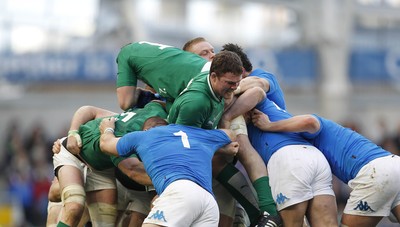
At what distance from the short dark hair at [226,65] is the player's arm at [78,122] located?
167 centimetres

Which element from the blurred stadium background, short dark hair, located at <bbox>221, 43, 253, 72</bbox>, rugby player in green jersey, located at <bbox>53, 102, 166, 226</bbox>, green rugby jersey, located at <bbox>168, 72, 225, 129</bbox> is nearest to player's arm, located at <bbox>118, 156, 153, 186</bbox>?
rugby player in green jersey, located at <bbox>53, 102, 166, 226</bbox>

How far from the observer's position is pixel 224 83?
7.95m

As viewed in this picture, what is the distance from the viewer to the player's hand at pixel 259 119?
28.8 feet

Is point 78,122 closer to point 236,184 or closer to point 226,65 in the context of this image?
point 236,184

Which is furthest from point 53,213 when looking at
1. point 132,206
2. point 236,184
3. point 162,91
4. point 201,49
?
point 201,49

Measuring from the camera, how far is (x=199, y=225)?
770 centimetres

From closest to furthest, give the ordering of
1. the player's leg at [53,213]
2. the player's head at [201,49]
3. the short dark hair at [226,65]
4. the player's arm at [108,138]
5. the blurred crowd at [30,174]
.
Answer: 1. the short dark hair at [226,65]
2. the player's arm at [108,138]
3. the player's head at [201,49]
4. the player's leg at [53,213]
5. the blurred crowd at [30,174]

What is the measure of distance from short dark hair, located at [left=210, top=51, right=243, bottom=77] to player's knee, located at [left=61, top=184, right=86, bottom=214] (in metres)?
1.81

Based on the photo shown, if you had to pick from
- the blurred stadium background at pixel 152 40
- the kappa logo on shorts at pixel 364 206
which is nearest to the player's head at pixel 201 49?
the kappa logo on shorts at pixel 364 206

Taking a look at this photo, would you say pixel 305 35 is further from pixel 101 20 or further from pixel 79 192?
pixel 79 192

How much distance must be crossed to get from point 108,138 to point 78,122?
3.28 ft

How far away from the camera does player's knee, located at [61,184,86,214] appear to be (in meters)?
8.84

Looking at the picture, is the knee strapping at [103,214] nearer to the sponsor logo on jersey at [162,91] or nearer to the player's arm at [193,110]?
the sponsor logo on jersey at [162,91]

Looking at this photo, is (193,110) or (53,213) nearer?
(193,110)
